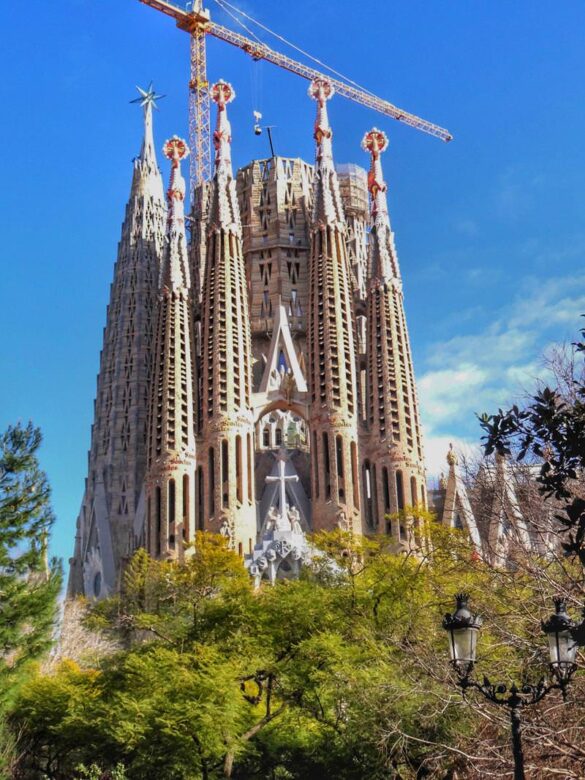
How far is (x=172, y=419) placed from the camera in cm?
4722

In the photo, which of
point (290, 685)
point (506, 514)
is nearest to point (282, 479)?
point (290, 685)

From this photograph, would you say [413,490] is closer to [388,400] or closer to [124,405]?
[388,400]

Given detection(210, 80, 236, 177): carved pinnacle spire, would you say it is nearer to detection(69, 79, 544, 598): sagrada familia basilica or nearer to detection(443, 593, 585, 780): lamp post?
detection(69, 79, 544, 598): sagrada familia basilica

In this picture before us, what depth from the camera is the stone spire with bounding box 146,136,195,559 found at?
4550 cm

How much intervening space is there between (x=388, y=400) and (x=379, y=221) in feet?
32.3

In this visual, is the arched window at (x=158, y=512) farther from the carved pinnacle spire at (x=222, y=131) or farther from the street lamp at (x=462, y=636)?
the street lamp at (x=462, y=636)

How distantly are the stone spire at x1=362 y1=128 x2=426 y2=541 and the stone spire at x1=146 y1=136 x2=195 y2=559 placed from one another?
7.91 m

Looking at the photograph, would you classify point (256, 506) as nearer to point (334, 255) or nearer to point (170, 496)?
point (170, 496)

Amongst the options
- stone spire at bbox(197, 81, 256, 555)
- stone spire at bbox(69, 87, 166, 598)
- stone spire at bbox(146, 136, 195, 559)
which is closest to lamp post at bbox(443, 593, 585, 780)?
stone spire at bbox(146, 136, 195, 559)

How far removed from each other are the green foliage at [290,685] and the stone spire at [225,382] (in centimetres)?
1747

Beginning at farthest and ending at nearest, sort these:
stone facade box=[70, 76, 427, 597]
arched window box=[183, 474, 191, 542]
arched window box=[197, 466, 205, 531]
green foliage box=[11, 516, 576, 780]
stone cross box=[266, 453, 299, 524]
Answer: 1. stone cross box=[266, 453, 299, 524]
2. arched window box=[197, 466, 205, 531]
3. stone facade box=[70, 76, 427, 597]
4. arched window box=[183, 474, 191, 542]
5. green foliage box=[11, 516, 576, 780]

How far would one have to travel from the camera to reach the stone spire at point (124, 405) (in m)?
54.8

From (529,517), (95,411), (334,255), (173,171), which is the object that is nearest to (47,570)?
(529,517)

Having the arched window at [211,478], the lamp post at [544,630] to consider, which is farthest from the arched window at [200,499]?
the lamp post at [544,630]
